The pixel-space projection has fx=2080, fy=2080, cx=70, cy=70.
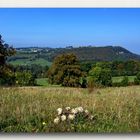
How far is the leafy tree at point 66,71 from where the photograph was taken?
22406 mm

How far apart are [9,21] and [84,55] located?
89 cm

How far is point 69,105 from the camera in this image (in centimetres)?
2248

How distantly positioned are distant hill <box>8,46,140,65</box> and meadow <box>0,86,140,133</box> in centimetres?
32

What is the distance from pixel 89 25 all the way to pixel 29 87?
93 cm

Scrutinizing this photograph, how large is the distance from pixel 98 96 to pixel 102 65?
1.15ft

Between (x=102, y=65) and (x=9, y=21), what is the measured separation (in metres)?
1.11

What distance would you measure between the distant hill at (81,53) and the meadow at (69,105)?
0.32 meters

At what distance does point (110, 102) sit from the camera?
22.5m

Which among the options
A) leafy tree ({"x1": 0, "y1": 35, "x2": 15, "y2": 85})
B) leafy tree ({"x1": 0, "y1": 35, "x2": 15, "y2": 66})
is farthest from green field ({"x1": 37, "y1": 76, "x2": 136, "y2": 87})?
leafy tree ({"x1": 0, "y1": 35, "x2": 15, "y2": 66})

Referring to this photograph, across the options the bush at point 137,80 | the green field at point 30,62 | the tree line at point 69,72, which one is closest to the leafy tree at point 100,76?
the tree line at point 69,72

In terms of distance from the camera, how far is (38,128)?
22.3 m

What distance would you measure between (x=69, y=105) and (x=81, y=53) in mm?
578

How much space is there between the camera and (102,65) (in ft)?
73.7

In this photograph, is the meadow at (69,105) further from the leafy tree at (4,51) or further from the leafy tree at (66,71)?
the leafy tree at (4,51)
